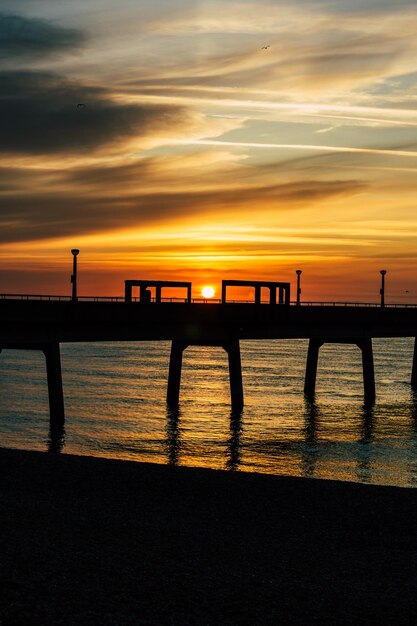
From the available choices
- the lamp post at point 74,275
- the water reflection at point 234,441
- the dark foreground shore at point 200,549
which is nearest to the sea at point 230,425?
the water reflection at point 234,441

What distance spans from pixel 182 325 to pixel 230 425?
7441mm

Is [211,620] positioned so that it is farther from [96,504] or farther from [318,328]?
[318,328]

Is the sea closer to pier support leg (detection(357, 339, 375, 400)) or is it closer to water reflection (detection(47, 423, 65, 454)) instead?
water reflection (detection(47, 423, 65, 454))

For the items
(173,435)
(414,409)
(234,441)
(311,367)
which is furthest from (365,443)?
(311,367)

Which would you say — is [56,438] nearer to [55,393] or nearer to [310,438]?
[55,393]

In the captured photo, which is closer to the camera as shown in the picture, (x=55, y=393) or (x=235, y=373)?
(x=55, y=393)

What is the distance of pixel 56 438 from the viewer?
41.7 m

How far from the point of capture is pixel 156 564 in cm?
1201

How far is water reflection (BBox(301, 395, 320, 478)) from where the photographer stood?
32.8 metres

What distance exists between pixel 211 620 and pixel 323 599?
1821mm

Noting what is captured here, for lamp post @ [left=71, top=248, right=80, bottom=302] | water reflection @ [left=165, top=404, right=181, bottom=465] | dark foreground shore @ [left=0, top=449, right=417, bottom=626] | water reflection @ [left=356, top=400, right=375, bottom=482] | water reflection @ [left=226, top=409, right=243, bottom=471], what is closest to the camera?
dark foreground shore @ [left=0, top=449, right=417, bottom=626]

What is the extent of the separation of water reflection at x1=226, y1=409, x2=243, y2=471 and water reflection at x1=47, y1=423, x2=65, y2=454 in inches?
327

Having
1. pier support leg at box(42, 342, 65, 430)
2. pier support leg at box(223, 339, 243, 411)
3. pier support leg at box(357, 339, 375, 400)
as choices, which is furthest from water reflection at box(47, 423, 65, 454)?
pier support leg at box(357, 339, 375, 400)

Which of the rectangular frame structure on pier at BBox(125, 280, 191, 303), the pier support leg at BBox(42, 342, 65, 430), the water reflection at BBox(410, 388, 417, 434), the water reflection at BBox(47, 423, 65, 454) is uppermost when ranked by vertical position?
the rectangular frame structure on pier at BBox(125, 280, 191, 303)
